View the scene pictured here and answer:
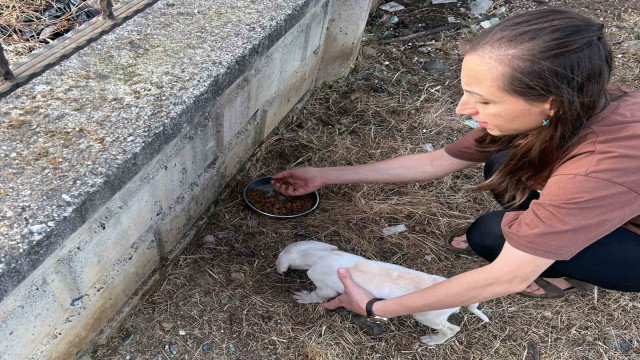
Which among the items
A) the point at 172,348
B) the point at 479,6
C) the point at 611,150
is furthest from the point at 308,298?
the point at 479,6

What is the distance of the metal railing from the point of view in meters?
1.54

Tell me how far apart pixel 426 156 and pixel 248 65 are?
2.95 ft

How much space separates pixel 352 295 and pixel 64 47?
1.38 metres

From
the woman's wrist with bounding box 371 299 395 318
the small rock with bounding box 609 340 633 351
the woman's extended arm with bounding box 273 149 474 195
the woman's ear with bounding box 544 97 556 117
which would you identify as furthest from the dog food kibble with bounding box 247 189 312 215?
the small rock with bounding box 609 340 633 351

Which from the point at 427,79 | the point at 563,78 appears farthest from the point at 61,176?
the point at 427,79

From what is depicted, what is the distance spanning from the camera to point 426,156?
2.31 m

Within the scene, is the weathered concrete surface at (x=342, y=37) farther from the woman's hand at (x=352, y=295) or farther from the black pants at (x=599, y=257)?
the woman's hand at (x=352, y=295)

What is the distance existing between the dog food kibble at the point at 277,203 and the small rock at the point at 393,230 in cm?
42

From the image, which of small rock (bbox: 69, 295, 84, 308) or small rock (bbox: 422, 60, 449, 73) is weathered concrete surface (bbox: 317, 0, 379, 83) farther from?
small rock (bbox: 69, 295, 84, 308)

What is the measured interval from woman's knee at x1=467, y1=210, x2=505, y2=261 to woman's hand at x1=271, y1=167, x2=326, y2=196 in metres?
0.72

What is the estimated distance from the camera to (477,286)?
1.69 m

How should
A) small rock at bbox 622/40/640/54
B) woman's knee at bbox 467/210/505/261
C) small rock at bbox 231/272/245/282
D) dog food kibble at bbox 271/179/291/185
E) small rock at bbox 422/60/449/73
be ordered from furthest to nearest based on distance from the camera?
small rock at bbox 622/40/640/54, small rock at bbox 422/60/449/73, dog food kibble at bbox 271/179/291/185, small rock at bbox 231/272/245/282, woman's knee at bbox 467/210/505/261

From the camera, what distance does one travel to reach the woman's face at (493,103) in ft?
4.80

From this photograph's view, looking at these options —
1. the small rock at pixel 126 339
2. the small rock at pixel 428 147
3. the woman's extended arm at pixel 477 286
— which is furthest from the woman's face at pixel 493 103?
the small rock at pixel 428 147
